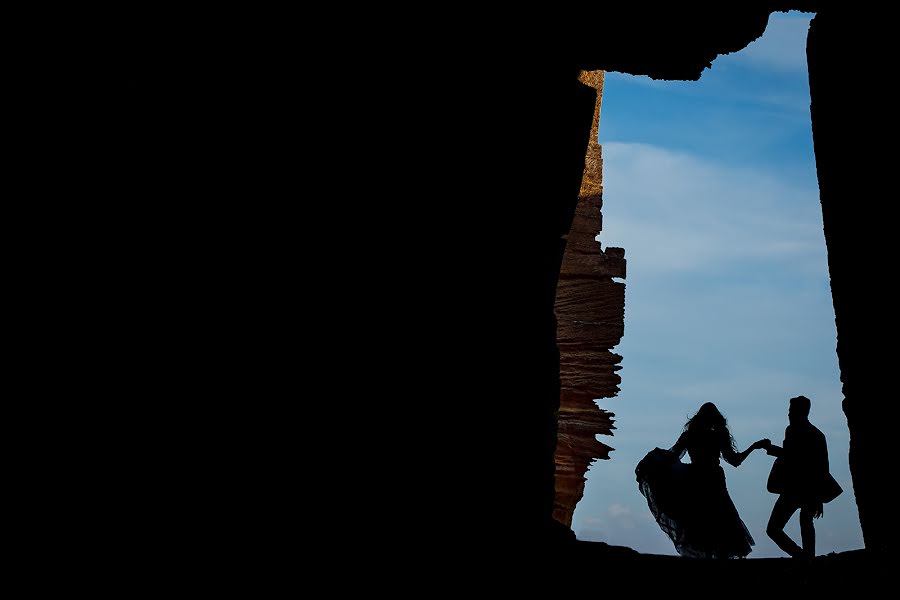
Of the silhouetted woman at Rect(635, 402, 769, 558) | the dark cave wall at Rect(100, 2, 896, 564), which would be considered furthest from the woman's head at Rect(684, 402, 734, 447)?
the dark cave wall at Rect(100, 2, 896, 564)

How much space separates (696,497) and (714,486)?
0.18 m

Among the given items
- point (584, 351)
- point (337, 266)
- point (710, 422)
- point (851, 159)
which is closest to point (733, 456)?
point (710, 422)

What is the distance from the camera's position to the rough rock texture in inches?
261

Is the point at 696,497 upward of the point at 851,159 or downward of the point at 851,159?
downward

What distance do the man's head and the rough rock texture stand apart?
2.08 m

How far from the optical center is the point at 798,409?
473 cm

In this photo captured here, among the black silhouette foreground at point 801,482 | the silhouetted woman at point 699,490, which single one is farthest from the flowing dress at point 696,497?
the black silhouette foreground at point 801,482

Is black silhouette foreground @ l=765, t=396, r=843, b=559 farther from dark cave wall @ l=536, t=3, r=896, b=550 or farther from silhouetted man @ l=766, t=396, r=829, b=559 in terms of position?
dark cave wall @ l=536, t=3, r=896, b=550

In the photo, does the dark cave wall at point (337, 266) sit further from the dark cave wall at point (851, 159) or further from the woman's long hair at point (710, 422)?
the woman's long hair at point (710, 422)

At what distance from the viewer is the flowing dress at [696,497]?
454 cm

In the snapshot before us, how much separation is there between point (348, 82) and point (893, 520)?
243cm

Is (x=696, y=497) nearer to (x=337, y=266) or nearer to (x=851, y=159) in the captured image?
(x=851, y=159)

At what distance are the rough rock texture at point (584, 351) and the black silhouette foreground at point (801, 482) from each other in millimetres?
2093

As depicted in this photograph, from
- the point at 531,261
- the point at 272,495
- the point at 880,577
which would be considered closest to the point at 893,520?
the point at 880,577
